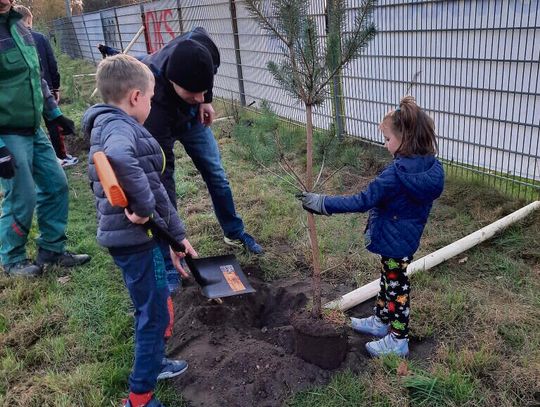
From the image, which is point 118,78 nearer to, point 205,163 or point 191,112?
point 191,112

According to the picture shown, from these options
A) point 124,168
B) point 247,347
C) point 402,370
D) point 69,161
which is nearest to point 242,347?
point 247,347

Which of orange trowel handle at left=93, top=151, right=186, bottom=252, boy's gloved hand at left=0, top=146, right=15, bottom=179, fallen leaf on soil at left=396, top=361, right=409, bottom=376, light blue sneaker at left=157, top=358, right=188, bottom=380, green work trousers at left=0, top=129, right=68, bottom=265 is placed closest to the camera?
orange trowel handle at left=93, top=151, right=186, bottom=252

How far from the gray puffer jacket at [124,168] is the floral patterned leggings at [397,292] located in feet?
3.78

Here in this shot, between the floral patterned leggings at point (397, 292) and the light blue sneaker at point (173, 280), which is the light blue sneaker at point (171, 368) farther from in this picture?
the floral patterned leggings at point (397, 292)

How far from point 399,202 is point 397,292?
48cm

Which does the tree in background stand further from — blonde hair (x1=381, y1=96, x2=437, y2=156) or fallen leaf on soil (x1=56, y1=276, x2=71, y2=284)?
fallen leaf on soil (x1=56, y1=276, x2=71, y2=284)

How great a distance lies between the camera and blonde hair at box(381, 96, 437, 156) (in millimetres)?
2167

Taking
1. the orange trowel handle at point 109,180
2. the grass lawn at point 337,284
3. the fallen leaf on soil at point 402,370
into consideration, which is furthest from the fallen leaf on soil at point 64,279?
the fallen leaf on soil at point 402,370

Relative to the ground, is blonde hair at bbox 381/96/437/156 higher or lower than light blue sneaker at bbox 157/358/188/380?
higher

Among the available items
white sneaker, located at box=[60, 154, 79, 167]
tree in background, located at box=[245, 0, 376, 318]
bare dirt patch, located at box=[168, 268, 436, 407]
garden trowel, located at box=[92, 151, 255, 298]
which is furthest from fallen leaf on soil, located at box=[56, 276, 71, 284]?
white sneaker, located at box=[60, 154, 79, 167]

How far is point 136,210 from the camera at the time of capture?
191cm

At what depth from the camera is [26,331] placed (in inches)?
114

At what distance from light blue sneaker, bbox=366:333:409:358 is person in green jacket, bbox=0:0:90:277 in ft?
7.71

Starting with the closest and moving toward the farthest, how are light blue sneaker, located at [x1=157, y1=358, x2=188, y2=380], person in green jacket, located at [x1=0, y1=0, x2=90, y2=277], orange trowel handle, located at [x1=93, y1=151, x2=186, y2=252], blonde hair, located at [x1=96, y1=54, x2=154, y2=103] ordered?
orange trowel handle, located at [x1=93, y1=151, x2=186, y2=252], blonde hair, located at [x1=96, y1=54, x2=154, y2=103], light blue sneaker, located at [x1=157, y1=358, x2=188, y2=380], person in green jacket, located at [x1=0, y1=0, x2=90, y2=277]
